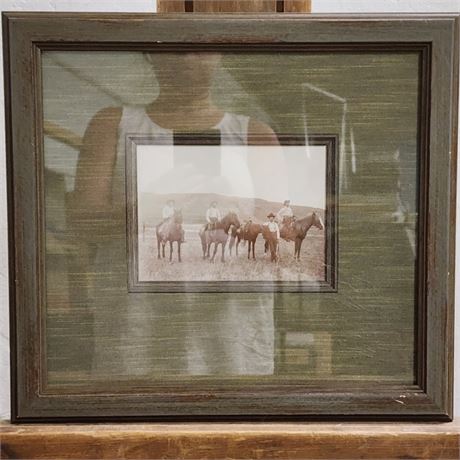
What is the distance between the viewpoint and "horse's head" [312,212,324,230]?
1.35 ft

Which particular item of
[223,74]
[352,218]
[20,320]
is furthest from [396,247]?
[20,320]

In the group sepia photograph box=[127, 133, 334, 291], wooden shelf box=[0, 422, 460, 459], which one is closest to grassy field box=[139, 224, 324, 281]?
sepia photograph box=[127, 133, 334, 291]

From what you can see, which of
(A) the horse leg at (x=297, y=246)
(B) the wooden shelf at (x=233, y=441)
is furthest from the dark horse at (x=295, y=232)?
(B) the wooden shelf at (x=233, y=441)

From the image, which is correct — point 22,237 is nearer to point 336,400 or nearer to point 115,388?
point 115,388

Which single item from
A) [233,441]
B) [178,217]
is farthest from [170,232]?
[233,441]

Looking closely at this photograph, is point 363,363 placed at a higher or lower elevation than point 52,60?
lower

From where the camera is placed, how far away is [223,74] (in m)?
0.41

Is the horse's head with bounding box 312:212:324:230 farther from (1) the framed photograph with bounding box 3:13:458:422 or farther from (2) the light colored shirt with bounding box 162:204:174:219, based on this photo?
(2) the light colored shirt with bounding box 162:204:174:219

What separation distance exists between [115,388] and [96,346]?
0.03 metres

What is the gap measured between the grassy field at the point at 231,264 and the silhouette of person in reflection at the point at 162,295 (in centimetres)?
1

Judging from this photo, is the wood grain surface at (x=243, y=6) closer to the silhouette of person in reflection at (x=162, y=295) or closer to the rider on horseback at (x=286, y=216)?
the silhouette of person in reflection at (x=162, y=295)

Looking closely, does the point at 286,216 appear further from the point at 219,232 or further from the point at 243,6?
the point at 243,6

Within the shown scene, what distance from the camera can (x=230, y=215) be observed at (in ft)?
1.35

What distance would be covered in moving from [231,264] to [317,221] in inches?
2.8
